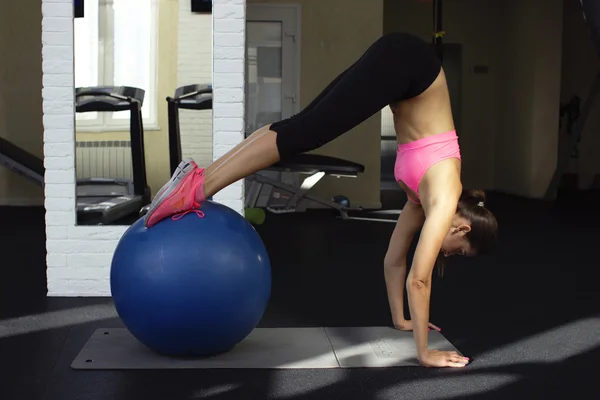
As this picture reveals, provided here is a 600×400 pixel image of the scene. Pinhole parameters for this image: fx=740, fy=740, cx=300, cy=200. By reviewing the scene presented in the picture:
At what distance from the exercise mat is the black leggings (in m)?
Result: 0.73

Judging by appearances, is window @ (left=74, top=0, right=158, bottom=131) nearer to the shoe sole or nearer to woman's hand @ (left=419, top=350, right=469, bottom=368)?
the shoe sole

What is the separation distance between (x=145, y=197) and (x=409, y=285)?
166cm

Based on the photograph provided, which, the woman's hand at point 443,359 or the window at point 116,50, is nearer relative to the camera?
the woman's hand at point 443,359

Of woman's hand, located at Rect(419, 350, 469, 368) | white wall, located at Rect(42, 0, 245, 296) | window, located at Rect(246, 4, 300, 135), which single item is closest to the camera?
woman's hand, located at Rect(419, 350, 469, 368)

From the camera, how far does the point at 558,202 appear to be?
9.27 m

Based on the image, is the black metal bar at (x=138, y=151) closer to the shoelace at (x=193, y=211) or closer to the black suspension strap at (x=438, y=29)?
the shoelace at (x=193, y=211)

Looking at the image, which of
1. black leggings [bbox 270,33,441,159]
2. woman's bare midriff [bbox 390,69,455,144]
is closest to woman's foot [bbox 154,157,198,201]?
black leggings [bbox 270,33,441,159]

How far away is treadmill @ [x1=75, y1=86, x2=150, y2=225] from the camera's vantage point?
363 cm

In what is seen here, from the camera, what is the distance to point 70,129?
A: 143 inches

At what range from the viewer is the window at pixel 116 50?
363 cm

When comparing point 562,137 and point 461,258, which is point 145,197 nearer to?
point 461,258

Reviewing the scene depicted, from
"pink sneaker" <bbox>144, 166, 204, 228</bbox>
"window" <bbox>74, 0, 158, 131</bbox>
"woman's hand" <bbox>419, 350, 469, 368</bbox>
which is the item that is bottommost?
"woman's hand" <bbox>419, 350, 469, 368</bbox>

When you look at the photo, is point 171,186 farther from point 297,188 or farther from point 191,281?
point 297,188

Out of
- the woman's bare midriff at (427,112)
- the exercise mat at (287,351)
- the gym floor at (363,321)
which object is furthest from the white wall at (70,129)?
the woman's bare midriff at (427,112)
